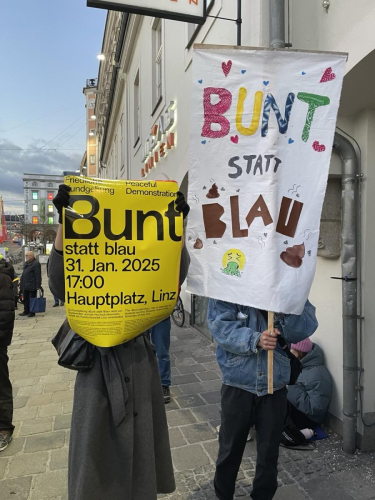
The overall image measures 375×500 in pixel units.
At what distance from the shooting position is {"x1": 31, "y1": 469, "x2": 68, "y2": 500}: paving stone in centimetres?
276

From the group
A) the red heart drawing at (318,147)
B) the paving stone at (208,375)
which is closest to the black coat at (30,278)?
the paving stone at (208,375)

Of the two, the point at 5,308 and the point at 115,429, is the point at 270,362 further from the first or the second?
the point at 5,308

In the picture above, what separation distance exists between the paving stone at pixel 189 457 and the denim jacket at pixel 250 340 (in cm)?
131

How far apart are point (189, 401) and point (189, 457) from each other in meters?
1.17

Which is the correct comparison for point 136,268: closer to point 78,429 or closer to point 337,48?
point 78,429

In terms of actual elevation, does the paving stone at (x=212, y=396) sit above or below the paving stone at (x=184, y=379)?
below

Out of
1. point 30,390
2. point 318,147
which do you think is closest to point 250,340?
point 318,147

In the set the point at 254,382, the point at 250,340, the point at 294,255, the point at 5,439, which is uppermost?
the point at 294,255

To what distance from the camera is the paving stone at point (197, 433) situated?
3559 mm

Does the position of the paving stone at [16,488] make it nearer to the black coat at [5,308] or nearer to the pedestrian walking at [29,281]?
the black coat at [5,308]

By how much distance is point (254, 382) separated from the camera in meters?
2.21

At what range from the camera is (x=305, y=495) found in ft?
8.98

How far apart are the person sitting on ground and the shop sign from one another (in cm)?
370

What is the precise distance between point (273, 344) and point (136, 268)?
35.0 inches
